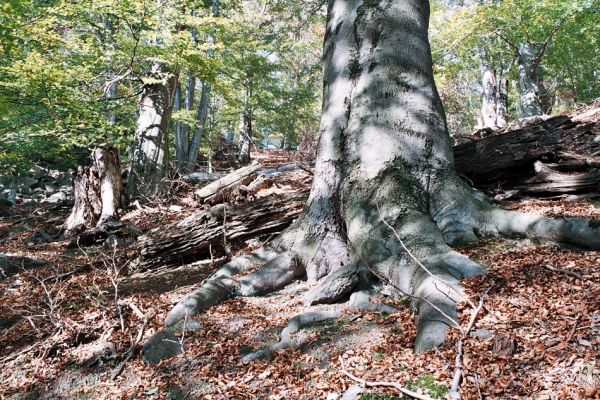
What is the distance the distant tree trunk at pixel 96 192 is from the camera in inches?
371

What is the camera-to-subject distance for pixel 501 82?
1647cm

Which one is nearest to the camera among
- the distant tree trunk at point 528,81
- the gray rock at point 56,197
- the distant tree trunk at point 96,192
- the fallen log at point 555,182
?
the fallen log at point 555,182

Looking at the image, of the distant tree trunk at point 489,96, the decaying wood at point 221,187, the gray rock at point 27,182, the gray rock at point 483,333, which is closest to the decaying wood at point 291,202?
the decaying wood at point 221,187

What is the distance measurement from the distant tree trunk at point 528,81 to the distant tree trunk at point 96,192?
12.5 meters

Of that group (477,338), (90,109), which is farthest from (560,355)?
(90,109)

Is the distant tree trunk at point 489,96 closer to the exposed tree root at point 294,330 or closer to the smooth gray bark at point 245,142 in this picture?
the smooth gray bark at point 245,142

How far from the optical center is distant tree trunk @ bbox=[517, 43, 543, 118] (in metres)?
13.3

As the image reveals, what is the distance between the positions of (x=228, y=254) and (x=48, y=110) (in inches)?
207

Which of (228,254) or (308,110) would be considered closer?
(228,254)

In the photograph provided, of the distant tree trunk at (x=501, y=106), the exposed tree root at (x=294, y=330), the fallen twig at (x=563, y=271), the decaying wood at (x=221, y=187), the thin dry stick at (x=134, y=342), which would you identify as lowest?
the thin dry stick at (x=134, y=342)

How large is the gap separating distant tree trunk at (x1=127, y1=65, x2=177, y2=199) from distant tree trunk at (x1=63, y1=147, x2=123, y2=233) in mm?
594

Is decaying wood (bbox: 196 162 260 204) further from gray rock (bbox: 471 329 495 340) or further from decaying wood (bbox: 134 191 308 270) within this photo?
gray rock (bbox: 471 329 495 340)

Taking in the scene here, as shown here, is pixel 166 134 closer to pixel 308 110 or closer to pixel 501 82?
pixel 308 110

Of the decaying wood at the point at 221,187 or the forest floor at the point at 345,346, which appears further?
the decaying wood at the point at 221,187
